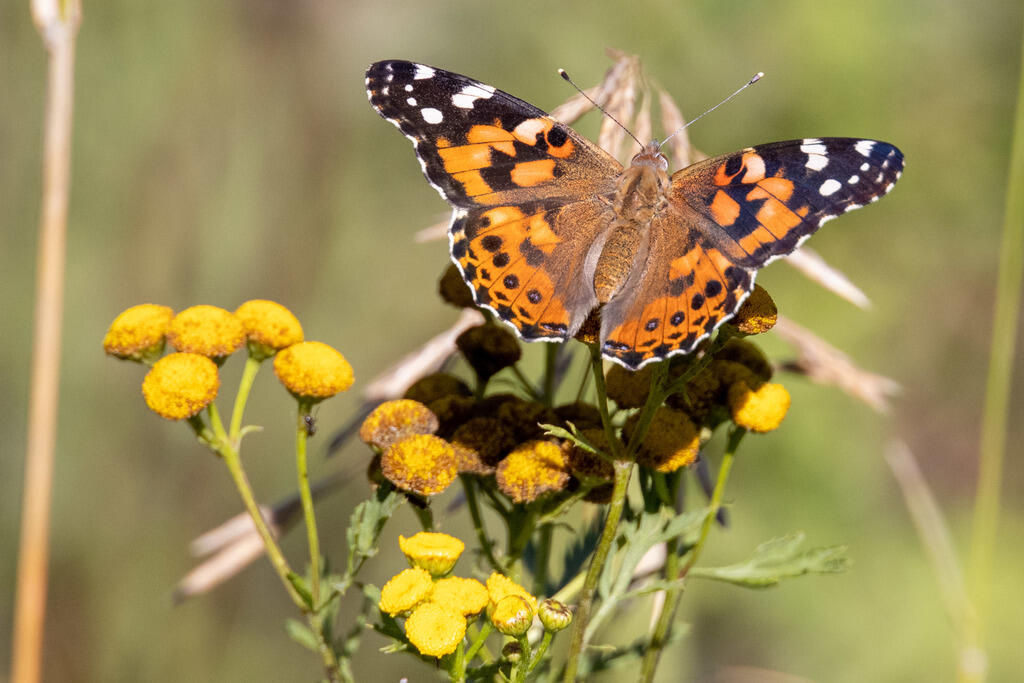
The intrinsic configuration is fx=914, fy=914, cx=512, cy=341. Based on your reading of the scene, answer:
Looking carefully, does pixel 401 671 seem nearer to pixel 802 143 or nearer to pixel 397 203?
pixel 397 203

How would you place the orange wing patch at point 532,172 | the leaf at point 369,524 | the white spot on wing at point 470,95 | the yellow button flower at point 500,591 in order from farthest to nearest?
the orange wing patch at point 532,172, the white spot on wing at point 470,95, the leaf at point 369,524, the yellow button flower at point 500,591

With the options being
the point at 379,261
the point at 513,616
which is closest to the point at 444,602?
the point at 513,616

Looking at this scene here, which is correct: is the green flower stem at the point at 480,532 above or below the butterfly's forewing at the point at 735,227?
below

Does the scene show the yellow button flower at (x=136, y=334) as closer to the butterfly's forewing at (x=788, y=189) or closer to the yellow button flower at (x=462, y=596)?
the yellow button flower at (x=462, y=596)

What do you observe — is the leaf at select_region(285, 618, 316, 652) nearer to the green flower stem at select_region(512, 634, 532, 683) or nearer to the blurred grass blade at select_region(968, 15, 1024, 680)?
the green flower stem at select_region(512, 634, 532, 683)

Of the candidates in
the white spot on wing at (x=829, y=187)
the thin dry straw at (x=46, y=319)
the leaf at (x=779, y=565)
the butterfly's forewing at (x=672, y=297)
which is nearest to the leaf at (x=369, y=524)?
the butterfly's forewing at (x=672, y=297)

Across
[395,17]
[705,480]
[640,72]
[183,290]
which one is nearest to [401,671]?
[183,290]

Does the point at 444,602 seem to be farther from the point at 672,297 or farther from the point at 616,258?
the point at 616,258
